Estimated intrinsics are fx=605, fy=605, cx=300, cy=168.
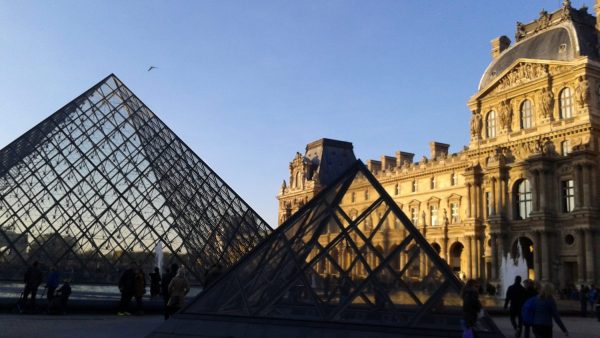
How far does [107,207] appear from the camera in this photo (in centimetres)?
1834

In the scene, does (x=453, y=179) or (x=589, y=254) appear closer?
(x=589, y=254)

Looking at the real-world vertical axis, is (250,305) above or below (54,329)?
above

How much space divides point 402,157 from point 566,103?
884 inches

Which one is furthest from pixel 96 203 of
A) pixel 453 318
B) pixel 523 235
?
pixel 523 235

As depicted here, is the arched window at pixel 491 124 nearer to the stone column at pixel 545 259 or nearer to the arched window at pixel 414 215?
the stone column at pixel 545 259

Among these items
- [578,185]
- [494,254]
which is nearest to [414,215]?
[494,254]

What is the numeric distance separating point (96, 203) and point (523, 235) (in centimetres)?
2897

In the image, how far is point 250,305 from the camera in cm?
938

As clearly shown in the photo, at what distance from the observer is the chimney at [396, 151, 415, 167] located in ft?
189

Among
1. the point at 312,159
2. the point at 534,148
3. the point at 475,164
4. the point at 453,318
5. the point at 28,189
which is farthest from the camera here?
the point at 312,159

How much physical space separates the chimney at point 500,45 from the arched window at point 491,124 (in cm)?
580

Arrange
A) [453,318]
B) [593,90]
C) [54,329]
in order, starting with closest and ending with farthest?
[453,318], [54,329], [593,90]

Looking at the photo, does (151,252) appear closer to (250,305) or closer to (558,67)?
(250,305)

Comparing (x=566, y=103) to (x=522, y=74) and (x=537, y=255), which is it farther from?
(x=537, y=255)
